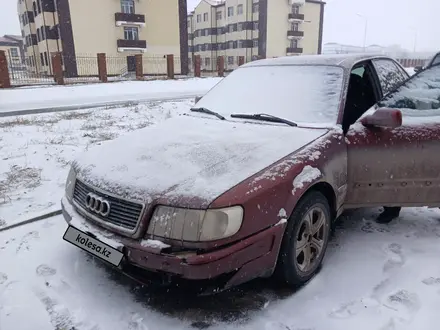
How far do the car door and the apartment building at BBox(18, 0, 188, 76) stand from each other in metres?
27.4

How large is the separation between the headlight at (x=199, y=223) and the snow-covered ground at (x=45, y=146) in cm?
214

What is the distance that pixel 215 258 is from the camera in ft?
6.62

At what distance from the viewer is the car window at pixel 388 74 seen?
3.61m

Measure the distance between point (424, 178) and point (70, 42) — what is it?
3077cm

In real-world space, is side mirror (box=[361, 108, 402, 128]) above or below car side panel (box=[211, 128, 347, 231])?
above

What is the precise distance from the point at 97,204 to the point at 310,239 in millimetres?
1510

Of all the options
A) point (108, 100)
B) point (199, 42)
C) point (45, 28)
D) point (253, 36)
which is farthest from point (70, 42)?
point (199, 42)

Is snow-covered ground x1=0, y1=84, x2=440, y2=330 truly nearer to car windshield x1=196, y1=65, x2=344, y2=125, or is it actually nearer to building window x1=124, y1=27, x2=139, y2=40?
car windshield x1=196, y1=65, x2=344, y2=125

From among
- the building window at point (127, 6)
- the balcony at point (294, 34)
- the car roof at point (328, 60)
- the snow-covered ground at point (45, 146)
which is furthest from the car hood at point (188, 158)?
the balcony at point (294, 34)

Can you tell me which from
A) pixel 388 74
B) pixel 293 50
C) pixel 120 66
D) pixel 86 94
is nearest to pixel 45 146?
pixel 388 74

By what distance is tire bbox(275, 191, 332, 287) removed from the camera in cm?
238

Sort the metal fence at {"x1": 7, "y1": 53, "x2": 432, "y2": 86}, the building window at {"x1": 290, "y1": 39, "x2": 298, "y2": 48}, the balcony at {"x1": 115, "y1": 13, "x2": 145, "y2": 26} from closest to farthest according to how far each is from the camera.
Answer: the metal fence at {"x1": 7, "y1": 53, "x2": 432, "y2": 86}
the balcony at {"x1": 115, "y1": 13, "x2": 145, "y2": 26}
the building window at {"x1": 290, "y1": 39, "x2": 298, "y2": 48}

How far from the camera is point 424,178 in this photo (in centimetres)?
309

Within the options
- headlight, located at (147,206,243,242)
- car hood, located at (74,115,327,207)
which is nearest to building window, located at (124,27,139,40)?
car hood, located at (74,115,327,207)
